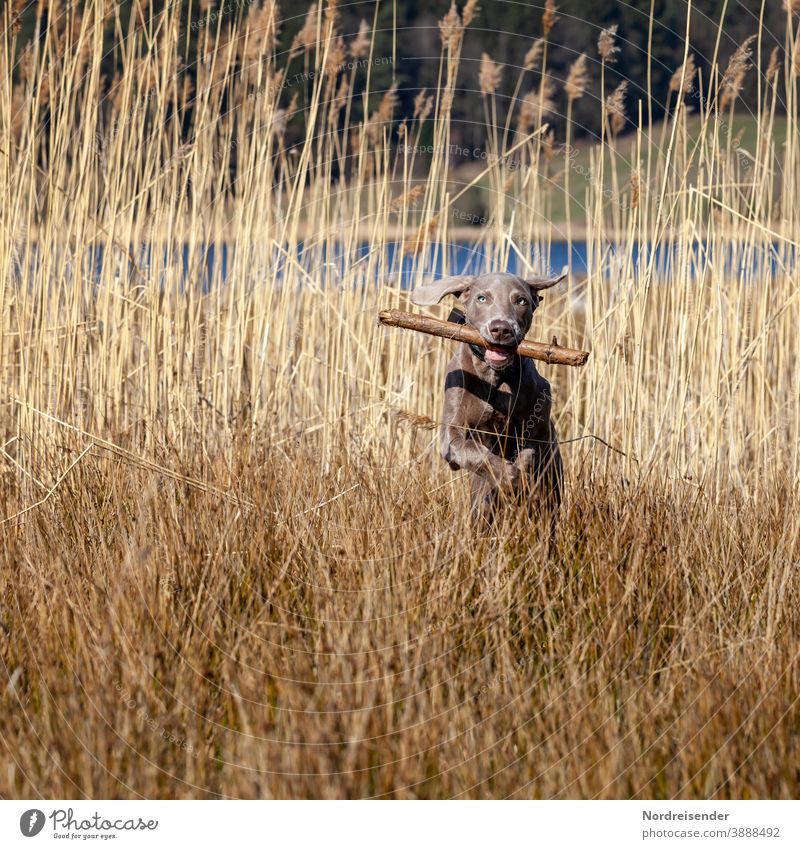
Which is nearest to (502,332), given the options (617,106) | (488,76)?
(617,106)

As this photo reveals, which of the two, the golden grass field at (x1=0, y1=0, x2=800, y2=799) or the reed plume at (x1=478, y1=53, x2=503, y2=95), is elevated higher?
the reed plume at (x1=478, y1=53, x2=503, y2=95)

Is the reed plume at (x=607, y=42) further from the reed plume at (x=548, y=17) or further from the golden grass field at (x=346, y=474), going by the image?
the reed plume at (x=548, y=17)

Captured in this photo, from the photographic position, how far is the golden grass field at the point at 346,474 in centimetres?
221

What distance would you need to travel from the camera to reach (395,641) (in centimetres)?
250

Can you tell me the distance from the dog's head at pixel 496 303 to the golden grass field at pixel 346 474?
383 millimetres

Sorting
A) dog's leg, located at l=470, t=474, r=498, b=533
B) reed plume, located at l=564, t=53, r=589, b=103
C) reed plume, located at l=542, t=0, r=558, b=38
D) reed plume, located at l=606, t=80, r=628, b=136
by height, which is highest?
reed plume, located at l=542, t=0, r=558, b=38

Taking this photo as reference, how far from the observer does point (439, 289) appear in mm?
3520

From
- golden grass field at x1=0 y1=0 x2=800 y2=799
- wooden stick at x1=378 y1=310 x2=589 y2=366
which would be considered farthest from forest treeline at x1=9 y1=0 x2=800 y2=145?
wooden stick at x1=378 y1=310 x2=589 y2=366

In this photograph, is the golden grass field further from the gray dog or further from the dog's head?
the dog's head

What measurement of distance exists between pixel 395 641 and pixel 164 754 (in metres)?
0.65
